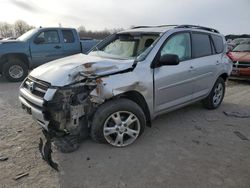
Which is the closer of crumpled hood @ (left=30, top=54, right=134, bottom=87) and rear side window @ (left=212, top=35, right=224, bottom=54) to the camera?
crumpled hood @ (left=30, top=54, right=134, bottom=87)

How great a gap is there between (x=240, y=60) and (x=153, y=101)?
21.4ft

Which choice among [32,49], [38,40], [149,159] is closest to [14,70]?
[32,49]

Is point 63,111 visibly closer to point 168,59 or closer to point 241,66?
point 168,59

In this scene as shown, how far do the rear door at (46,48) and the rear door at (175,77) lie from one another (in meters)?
6.44

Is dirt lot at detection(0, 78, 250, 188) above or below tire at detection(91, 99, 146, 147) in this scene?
below

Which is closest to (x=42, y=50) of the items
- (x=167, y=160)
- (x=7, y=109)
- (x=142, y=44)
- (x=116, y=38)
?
(x=7, y=109)

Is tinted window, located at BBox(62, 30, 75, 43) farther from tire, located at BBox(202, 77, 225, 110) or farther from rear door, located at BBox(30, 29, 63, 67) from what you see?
tire, located at BBox(202, 77, 225, 110)

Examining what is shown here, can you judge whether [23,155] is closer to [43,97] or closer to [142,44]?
[43,97]

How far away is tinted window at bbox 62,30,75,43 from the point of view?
34.0 feet

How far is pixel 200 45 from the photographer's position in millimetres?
5328

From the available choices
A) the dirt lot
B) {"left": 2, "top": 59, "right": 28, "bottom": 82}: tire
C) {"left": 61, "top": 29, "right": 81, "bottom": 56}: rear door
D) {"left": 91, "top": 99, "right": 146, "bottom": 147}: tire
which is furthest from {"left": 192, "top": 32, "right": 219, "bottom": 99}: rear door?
{"left": 2, "top": 59, "right": 28, "bottom": 82}: tire

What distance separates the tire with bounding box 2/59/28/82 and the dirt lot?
182 inches

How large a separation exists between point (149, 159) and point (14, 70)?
7498mm

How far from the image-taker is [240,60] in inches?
373
